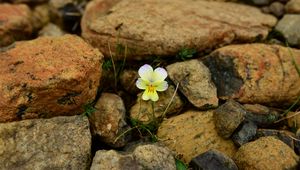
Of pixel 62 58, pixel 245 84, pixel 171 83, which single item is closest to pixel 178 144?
pixel 171 83

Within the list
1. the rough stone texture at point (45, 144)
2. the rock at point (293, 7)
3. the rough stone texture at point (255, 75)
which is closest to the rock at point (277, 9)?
the rock at point (293, 7)

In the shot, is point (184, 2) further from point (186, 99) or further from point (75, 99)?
point (75, 99)

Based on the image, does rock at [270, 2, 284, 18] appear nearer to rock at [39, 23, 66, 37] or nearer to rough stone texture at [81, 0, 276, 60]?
rough stone texture at [81, 0, 276, 60]

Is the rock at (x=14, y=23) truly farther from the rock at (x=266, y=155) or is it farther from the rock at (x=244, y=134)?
the rock at (x=266, y=155)

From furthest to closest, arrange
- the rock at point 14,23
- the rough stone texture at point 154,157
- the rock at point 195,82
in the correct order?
1. the rock at point 14,23
2. the rock at point 195,82
3. the rough stone texture at point 154,157

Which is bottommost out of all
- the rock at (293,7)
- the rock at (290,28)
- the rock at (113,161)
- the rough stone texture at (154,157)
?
the rock at (113,161)

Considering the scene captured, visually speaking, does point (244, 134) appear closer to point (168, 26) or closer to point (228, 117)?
point (228, 117)

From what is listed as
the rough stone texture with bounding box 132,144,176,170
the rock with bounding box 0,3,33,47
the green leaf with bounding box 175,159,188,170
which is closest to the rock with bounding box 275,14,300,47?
the green leaf with bounding box 175,159,188,170
